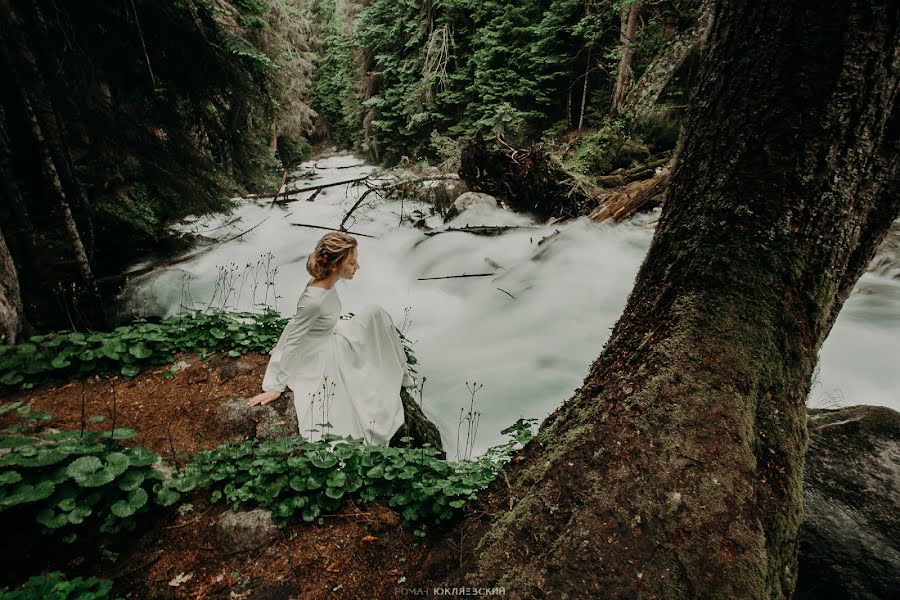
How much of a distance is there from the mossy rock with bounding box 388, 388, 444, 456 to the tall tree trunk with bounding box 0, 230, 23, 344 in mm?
3658

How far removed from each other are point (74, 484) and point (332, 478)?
1317 millimetres

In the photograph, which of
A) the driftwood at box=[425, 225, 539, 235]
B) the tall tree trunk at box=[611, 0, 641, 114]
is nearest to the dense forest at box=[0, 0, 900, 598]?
the driftwood at box=[425, 225, 539, 235]

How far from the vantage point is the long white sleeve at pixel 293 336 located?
359 centimetres

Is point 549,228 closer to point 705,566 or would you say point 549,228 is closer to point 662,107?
point 662,107

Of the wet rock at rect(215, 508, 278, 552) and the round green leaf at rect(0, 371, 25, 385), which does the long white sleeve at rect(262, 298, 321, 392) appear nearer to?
the wet rock at rect(215, 508, 278, 552)

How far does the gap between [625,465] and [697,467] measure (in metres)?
0.21

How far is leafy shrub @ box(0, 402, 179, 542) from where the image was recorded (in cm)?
189

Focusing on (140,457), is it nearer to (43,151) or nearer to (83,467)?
(83,467)

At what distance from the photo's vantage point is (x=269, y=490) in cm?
225

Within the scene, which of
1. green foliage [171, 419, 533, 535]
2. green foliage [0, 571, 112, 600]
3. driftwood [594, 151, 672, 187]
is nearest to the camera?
green foliage [0, 571, 112, 600]

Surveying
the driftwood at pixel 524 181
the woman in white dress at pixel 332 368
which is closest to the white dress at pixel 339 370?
the woman in white dress at pixel 332 368

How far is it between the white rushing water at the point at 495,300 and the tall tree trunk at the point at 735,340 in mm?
3207

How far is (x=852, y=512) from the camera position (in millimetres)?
2439

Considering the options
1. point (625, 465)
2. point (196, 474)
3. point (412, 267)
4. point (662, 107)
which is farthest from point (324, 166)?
point (625, 465)
